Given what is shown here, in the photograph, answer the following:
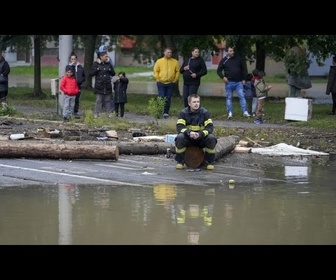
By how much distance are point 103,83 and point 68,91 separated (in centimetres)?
97

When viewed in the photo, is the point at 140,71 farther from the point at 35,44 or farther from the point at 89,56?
the point at 35,44

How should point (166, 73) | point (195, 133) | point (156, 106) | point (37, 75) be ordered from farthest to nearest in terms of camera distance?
point (37, 75) < point (166, 73) < point (156, 106) < point (195, 133)

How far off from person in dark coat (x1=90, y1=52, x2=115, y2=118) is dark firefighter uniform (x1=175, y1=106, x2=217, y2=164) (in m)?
7.21

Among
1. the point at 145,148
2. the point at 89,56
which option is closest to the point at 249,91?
the point at 145,148

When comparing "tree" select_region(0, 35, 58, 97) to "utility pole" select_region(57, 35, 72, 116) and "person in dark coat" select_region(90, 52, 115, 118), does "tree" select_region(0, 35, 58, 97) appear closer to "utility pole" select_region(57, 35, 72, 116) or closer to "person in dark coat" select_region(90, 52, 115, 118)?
"utility pole" select_region(57, 35, 72, 116)

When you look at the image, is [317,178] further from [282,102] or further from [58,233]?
[282,102]

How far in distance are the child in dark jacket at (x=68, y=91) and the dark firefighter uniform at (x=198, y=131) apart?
6.99 meters

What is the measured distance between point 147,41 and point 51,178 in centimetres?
3600

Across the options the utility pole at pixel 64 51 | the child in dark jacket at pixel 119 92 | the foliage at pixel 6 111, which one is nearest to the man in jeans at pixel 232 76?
the child in dark jacket at pixel 119 92

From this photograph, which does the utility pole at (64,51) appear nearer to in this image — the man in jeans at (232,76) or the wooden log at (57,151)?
the man in jeans at (232,76)

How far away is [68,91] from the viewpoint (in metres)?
21.6

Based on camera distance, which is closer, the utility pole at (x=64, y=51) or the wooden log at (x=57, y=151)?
the wooden log at (x=57, y=151)

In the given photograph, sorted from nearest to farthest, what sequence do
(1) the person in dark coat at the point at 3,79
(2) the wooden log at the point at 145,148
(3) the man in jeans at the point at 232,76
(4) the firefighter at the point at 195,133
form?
(4) the firefighter at the point at 195,133
(2) the wooden log at the point at 145,148
(3) the man in jeans at the point at 232,76
(1) the person in dark coat at the point at 3,79

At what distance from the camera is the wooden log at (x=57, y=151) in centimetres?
1541
